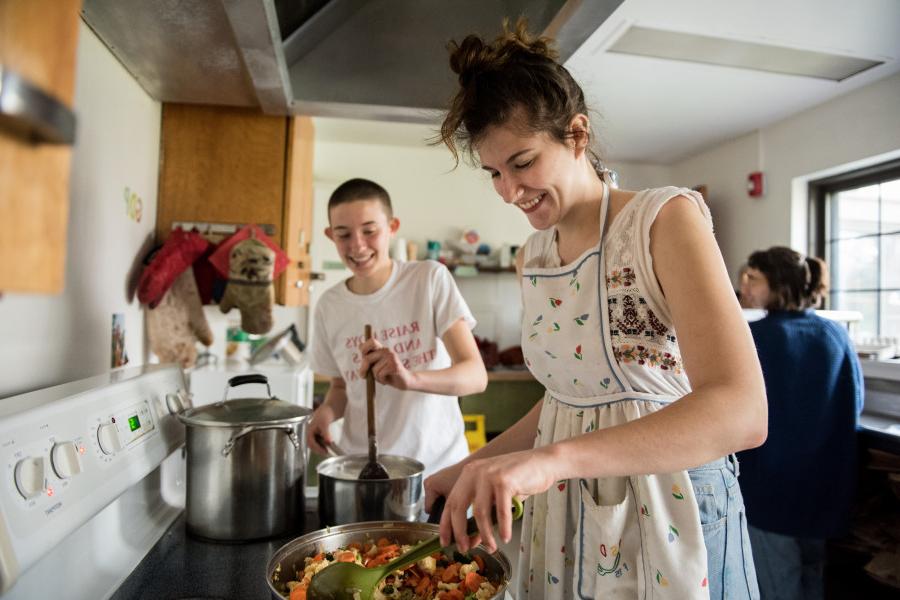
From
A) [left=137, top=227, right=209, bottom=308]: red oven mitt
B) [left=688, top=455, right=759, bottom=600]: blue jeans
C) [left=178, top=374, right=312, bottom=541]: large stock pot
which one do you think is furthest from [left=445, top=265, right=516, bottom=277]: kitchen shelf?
[left=688, top=455, right=759, bottom=600]: blue jeans

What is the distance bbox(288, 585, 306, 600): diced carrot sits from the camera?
0.76 meters

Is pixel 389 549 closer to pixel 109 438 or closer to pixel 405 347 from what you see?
pixel 109 438

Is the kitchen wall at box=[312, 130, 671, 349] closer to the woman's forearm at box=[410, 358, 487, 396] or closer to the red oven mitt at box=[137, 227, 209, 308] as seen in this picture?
the red oven mitt at box=[137, 227, 209, 308]

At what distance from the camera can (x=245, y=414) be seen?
1.12 metres

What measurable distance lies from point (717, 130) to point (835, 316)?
1650 millimetres

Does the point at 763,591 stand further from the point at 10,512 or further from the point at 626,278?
the point at 10,512

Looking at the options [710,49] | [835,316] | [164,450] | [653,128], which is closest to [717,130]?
[653,128]

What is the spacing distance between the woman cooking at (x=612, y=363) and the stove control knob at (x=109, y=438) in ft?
1.66

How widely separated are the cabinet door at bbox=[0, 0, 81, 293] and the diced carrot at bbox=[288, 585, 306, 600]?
62cm

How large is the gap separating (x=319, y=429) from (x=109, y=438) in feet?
2.27

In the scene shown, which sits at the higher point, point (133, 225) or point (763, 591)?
point (133, 225)

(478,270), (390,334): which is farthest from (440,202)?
(390,334)

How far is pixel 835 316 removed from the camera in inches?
103

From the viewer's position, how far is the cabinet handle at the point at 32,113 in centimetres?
22
